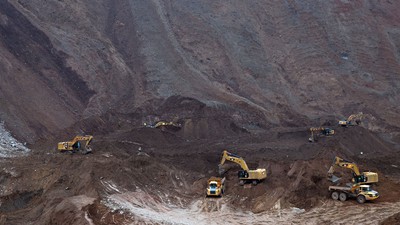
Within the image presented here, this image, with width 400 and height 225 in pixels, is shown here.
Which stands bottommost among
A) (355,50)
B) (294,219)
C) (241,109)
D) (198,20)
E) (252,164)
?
(294,219)

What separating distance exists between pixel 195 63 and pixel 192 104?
823cm

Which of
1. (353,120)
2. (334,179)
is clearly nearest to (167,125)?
(353,120)

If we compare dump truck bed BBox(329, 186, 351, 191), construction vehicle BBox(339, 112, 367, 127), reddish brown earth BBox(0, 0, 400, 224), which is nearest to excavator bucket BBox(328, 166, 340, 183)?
reddish brown earth BBox(0, 0, 400, 224)

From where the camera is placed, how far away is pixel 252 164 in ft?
92.0

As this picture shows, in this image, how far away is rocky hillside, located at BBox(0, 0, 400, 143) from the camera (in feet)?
133

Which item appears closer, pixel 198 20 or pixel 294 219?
pixel 294 219

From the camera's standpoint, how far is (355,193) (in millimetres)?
21391

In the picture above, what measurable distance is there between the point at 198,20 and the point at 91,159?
29.8 meters

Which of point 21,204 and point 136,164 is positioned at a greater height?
point 136,164

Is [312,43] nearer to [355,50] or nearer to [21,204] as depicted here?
[355,50]

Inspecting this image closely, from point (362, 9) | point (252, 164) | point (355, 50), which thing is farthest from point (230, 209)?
point (362, 9)

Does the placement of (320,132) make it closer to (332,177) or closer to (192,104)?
(192,104)

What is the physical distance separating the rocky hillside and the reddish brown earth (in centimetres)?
15

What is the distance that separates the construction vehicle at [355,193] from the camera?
20.9m
